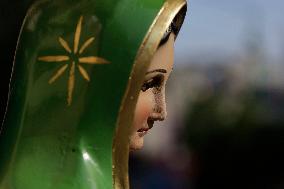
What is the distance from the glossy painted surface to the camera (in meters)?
1.16

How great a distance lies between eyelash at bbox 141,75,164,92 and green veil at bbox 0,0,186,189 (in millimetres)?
58

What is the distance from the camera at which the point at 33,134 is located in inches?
46.5

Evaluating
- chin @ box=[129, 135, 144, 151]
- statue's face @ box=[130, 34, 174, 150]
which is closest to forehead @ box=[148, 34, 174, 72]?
statue's face @ box=[130, 34, 174, 150]

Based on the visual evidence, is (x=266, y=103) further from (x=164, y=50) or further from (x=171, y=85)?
(x=164, y=50)

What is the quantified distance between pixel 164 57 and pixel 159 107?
9 centimetres

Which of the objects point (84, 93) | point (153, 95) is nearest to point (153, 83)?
point (153, 95)

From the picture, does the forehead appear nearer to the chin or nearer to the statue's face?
the statue's face

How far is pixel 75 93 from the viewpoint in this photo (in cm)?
116

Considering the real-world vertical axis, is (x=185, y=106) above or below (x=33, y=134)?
above

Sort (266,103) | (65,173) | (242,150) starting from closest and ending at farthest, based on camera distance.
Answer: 1. (65,173)
2. (242,150)
3. (266,103)

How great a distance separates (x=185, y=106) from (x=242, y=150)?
0.67 meters

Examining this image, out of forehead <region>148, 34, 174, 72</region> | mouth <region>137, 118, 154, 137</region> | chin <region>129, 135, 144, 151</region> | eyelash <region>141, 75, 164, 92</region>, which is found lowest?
chin <region>129, 135, 144, 151</region>

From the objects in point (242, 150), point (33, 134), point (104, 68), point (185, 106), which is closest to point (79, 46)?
point (104, 68)

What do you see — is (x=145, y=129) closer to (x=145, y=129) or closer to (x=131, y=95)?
(x=145, y=129)
